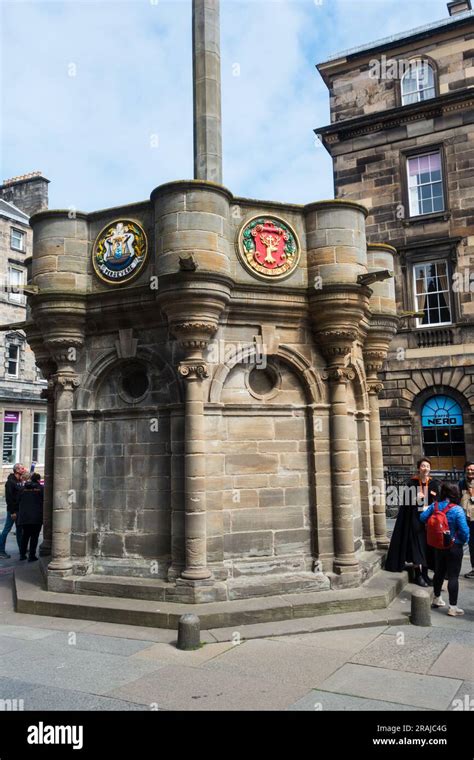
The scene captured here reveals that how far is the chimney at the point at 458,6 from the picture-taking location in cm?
2655

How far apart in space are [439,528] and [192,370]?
4.15 meters

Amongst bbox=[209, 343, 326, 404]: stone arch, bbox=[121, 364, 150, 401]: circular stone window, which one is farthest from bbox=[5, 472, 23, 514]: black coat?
bbox=[209, 343, 326, 404]: stone arch

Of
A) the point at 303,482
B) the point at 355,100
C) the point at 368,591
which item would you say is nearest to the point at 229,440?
the point at 303,482

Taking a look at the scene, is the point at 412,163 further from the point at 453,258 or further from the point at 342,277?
the point at 342,277

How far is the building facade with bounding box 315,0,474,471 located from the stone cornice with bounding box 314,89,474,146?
0.04m

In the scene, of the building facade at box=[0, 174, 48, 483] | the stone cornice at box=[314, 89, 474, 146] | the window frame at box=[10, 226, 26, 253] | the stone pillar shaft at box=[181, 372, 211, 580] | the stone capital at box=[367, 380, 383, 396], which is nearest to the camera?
the stone pillar shaft at box=[181, 372, 211, 580]

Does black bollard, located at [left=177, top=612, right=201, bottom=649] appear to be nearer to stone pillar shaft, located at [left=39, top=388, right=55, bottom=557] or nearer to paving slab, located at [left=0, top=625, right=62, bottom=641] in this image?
paving slab, located at [left=0, top=625, right=62, bottom=641]

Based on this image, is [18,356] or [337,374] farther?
[18,356]

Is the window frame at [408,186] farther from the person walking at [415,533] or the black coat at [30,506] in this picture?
the black coat at [30,506]

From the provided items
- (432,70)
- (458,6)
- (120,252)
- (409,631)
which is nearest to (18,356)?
(432,70)

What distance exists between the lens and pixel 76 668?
644cm

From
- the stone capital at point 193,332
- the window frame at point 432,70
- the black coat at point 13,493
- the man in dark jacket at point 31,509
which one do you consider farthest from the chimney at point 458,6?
the man in dark jacket at point 31,509

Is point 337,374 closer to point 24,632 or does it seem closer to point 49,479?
point 24,632

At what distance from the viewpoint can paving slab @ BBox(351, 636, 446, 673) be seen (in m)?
6.43
